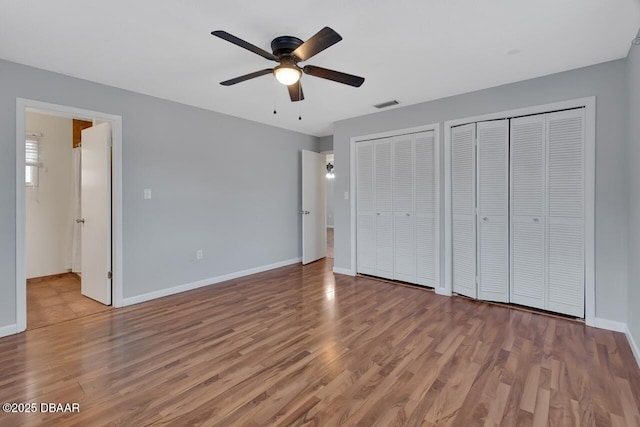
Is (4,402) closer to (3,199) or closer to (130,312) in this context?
(130,312)

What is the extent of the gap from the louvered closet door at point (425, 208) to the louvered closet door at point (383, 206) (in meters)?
0.38

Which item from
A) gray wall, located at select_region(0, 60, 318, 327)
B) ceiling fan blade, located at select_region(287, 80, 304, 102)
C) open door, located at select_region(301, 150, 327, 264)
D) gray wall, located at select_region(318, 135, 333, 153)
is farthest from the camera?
gray wall, located at select_region(318, 135, 333, 153)

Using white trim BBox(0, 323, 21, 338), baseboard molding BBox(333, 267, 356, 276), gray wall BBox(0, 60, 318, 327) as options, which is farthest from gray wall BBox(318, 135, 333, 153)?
white trim BBox(0, 323, 21, 338)

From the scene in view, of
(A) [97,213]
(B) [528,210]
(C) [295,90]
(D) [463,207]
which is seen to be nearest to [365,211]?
(D) [463,207]

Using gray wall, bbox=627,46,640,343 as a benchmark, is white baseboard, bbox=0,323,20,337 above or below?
below

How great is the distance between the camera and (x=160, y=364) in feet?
7.22

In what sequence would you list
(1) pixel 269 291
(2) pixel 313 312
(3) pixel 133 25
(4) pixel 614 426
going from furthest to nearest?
(1) pixel 269 291 < (2) pixel 313 312 < (3) pixel 133 25 < (4) pixel 614 426

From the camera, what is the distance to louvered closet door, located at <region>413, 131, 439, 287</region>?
3850 millimetres

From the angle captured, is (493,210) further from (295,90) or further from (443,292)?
(295,90)

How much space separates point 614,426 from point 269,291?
3.18 meters

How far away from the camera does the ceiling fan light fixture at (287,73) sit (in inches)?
90.6

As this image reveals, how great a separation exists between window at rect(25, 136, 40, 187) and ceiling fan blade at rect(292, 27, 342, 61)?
463 cm

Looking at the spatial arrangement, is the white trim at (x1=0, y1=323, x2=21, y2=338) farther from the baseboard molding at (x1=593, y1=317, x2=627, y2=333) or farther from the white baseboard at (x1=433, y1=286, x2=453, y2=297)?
the baseboard molding at (x1=593, y1=317, x2=627, y2=333)

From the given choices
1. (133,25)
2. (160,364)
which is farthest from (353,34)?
(160,364)
